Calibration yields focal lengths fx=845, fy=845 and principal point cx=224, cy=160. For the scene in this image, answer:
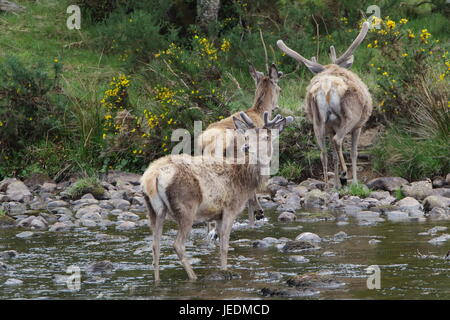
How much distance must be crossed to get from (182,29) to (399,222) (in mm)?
11080

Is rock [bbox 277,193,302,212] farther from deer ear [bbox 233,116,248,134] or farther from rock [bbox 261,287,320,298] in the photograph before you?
rock [bbox 261,287,320,298]

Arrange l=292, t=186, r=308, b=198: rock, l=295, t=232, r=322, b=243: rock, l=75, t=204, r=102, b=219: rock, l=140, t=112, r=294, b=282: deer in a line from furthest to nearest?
l=292, t=186, r=308, b=198: rock → l=75, t=204, r=102, b=219: rock → l=295, t=232, r=322, b=243: rock → l=140, t=112, r=294, b=282: deer

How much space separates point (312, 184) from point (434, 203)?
9.43 ft

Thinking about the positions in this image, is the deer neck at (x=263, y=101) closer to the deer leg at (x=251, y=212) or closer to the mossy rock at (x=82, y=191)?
the deer leg at (x=251, y=212)

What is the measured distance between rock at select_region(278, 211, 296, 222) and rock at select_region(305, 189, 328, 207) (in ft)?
3.53

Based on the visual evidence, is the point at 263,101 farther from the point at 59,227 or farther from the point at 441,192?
the point at 59,227

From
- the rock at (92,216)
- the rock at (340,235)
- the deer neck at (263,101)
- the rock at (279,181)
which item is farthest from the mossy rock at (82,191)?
the rock at (340,235)

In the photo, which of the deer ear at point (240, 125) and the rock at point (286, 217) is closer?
the deer ear at point (240, 125)

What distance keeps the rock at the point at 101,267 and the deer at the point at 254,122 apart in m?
2.19

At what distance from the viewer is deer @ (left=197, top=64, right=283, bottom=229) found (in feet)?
34.1

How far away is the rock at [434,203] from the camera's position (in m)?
11.5

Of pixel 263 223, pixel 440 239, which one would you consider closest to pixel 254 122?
pixel 263 223

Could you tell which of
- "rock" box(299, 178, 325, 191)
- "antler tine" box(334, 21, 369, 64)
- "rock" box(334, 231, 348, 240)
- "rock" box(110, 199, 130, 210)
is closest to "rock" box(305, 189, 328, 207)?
"rock" box(299, 178, 325, 191)

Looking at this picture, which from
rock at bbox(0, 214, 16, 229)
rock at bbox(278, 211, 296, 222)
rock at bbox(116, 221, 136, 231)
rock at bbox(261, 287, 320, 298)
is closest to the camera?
rock at bbox(261, 287, 320, 298)
